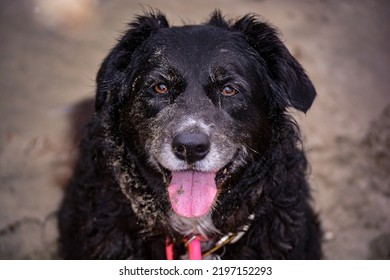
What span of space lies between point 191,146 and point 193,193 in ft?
1.19

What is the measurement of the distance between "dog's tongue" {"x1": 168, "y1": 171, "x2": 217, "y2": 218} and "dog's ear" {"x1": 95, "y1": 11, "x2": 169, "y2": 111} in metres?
0.73

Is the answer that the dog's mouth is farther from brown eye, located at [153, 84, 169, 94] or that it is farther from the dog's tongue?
brown eye, located at [153, 84, 169, 94]

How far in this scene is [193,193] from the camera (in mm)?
3324

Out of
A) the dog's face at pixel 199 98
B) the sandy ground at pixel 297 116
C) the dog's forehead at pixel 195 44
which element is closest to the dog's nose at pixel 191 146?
the dog's face at pixel 199 98

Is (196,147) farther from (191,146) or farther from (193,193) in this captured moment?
(193,193)

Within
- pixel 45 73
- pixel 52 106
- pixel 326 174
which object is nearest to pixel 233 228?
pixel 326 174

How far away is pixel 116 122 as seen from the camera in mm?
3643

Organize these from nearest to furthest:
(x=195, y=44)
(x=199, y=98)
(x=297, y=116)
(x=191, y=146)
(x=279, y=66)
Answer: (x=191, y=146)
(x=199, y=98)
(x=195, y=44)
(x=279, y=66)
(x=297, y=116)

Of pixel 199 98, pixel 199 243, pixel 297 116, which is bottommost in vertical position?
pixel 199 243

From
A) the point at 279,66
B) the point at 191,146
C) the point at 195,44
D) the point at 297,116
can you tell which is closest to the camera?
the point at 191,146

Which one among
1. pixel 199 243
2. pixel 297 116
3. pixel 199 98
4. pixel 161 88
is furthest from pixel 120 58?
pixel 297 116

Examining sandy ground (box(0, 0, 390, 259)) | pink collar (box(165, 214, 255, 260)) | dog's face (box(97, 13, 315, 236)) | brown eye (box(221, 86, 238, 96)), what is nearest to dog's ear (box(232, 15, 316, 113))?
dog's face (box(97, 13, 315, 236))

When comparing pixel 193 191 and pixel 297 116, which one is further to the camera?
pixel 297 116

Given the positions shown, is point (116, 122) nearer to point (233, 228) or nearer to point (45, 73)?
point (233, 228)
